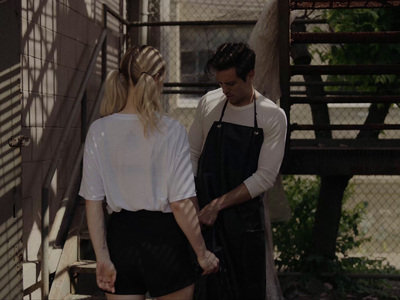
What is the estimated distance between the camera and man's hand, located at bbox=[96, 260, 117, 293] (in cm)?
258

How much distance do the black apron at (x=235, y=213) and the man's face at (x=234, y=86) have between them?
10cm

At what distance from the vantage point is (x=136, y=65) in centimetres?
258

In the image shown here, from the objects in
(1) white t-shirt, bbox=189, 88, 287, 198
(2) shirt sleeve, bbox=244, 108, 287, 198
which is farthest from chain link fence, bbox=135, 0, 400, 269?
(2) shirt sleeve, bbox=244, 108, 287, 198

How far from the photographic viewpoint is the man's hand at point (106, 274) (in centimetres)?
258

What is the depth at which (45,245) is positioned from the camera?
463cm

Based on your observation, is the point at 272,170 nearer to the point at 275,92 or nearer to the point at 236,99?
the point at 236,99

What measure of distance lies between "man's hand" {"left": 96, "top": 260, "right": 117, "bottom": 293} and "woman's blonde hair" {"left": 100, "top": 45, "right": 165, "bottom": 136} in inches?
19.8

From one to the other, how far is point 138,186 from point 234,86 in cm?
104

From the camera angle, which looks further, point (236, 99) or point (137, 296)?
point (236, 99)

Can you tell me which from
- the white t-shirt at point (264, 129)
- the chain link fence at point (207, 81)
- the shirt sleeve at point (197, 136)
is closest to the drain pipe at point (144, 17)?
the chain link fence at point (207, 81)

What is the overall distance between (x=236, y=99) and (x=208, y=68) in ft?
0.72

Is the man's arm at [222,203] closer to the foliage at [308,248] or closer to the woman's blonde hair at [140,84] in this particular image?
the woman's blonde hair at [140,84]

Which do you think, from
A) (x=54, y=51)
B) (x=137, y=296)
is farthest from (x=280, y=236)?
(x=137, y=296)

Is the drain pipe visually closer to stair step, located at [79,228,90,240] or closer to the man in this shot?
stair step, located at [79,228,90,240]
